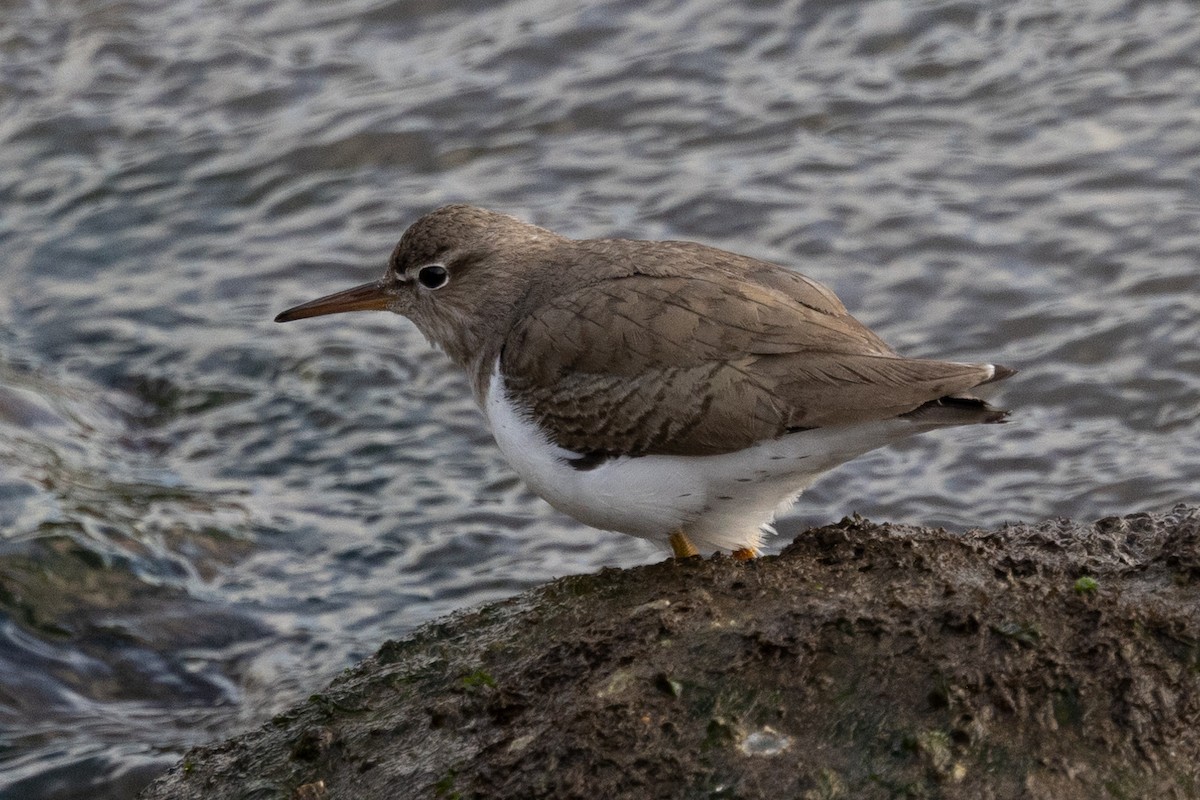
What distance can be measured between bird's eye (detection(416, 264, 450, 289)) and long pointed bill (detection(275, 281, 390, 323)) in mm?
274

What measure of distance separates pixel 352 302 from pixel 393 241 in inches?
133

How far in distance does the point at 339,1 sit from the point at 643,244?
767cm

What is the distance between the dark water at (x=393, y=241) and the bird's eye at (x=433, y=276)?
1607 mm

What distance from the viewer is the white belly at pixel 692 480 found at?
16.9 ft

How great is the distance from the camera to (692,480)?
17.4 ft

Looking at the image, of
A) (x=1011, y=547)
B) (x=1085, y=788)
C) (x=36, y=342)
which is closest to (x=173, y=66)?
(x=36, y=342)

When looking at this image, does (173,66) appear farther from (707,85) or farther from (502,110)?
(707,85)

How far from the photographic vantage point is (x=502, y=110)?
1130 centimetres

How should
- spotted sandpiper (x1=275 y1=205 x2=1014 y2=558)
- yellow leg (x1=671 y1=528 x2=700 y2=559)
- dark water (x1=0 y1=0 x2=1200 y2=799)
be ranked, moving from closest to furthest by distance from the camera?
spotted sandpiper (x1=275 y1=205 x2=1014 y2=558), yellow leg (x1=671 y1=528 x2=700 y2=559), dark water (x1=0 y1=0 x2=1200 y2=799)

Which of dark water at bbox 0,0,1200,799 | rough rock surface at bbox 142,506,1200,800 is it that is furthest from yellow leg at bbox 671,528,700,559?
dark water at bbox 0,0,1200,799

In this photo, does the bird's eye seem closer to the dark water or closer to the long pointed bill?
the long pointed bill

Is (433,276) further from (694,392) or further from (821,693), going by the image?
(821,693)

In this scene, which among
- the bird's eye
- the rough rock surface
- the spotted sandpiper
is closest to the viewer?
the rough rock surface

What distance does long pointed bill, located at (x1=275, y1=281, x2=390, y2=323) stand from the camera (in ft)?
23.0
